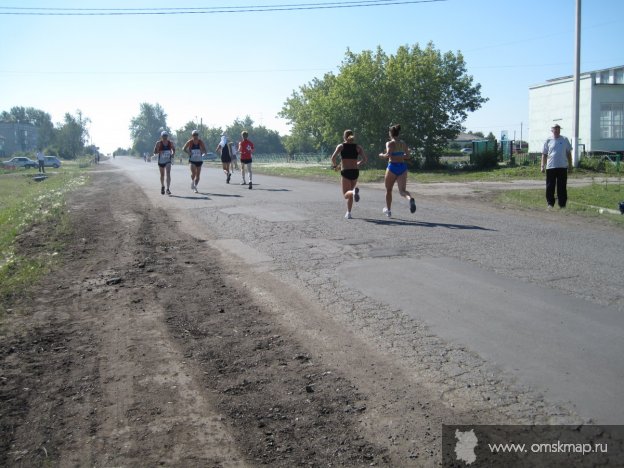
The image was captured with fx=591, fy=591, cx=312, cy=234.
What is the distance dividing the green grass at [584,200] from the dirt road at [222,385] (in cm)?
814

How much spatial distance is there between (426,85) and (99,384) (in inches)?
1495

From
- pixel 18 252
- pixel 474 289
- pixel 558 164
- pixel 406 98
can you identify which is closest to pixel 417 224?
pixel 474 289

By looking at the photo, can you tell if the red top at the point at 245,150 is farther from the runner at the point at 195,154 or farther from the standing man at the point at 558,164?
the standing man at the point at 558,164

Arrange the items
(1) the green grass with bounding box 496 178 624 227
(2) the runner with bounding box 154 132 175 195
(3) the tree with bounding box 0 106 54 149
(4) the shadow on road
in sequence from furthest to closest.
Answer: (3) the tree with bounding box 0 106 54 149, (2) the runner with bounding box 154 132 175 195, (1) the green grass with bounding box 496 178 624 227, (4) the shadow on road

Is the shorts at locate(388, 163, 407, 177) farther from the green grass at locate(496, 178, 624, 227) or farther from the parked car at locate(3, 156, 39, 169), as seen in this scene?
the parked car at locate(3, 156, 39, 169)

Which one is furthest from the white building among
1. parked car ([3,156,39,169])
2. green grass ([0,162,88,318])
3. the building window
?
parked car ([3,156,39,169])

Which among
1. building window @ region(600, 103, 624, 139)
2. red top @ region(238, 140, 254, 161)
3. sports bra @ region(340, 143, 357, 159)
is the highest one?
building window @ region(600, 103, 624, 139)

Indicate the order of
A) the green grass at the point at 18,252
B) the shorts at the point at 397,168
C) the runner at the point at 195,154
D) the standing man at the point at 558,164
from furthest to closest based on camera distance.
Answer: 1. the runner at the point at 195,154
2. the standing man at the point at 558,164
3. the shorts at the point at 397,168
4. the green grass at the point at 18,252

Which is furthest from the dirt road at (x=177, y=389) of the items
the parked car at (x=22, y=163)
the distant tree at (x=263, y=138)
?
the distant tree at (x=263, y=138)

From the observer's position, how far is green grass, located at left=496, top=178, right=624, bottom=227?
496 inches

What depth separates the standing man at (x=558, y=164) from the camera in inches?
534

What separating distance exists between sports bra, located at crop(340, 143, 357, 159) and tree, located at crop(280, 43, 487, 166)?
92.2 feet

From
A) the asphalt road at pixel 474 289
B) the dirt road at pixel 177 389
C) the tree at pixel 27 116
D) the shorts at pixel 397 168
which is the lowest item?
the dirt road at pixel 177 389

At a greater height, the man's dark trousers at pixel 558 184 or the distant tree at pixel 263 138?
the distant tree at pixel 263 138
